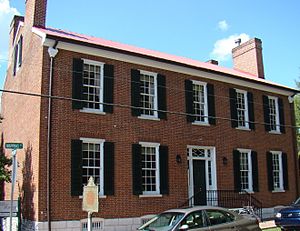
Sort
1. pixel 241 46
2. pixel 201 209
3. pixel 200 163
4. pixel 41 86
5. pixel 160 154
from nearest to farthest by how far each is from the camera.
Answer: pixel 201 209 → pixel 41 86 → pixel 160 154 → pixel 200 163 → pixel 241 46

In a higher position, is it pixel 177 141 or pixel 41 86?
pixel 41 86

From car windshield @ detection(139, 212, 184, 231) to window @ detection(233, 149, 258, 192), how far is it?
10055 mm

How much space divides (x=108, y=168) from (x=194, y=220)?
20.5 feet

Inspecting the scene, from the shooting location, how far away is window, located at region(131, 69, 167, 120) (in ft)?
56.4

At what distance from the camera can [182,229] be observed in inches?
380

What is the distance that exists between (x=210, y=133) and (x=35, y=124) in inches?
332

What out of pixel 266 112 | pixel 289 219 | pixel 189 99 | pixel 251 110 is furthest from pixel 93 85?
pixel 266 112

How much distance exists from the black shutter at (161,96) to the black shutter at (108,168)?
3070 millimetres

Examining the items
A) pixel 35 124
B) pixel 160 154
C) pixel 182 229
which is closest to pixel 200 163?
pixel 160 154

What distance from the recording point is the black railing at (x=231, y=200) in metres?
18.9

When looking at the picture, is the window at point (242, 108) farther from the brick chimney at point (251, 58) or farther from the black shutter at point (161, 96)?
the brick chimney at point (251, 58)

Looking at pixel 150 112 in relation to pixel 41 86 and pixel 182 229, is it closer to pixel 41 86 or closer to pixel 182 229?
pixel 41 86

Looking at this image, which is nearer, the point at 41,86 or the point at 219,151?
the point at 41,86

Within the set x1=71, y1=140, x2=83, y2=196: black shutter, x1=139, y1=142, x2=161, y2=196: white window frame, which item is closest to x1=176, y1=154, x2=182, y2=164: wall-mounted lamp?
x1=139, y1=142, x2=161, y2=196: white window frame
